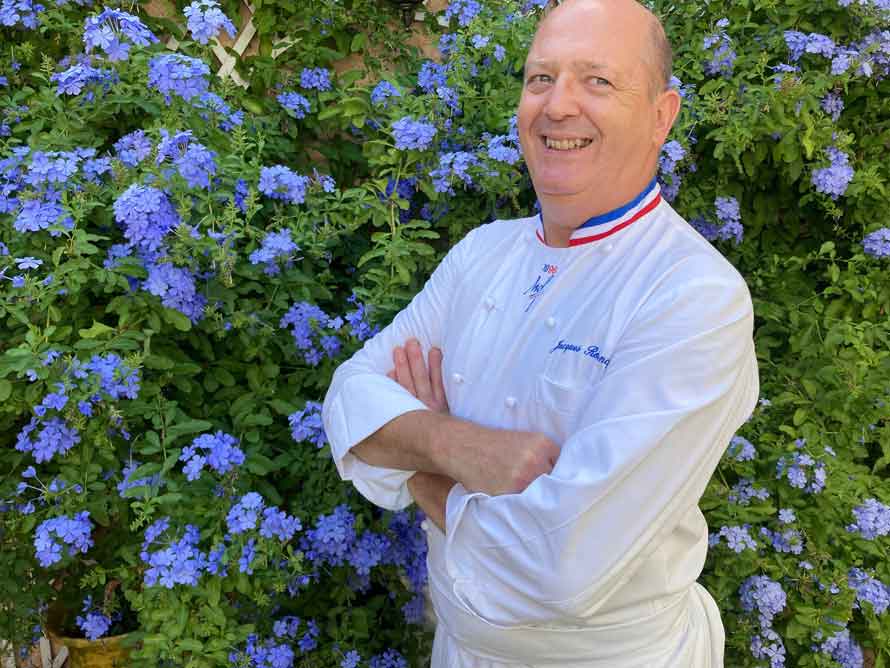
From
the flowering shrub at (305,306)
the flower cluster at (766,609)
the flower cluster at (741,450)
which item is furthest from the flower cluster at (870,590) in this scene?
the flower cluster at (741,450)

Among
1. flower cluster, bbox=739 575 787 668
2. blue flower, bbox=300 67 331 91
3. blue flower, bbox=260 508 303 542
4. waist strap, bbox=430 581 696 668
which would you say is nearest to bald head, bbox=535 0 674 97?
waist strap, bbox=430 581 696 668

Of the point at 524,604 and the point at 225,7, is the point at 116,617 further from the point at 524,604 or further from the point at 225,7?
the point at 225,7

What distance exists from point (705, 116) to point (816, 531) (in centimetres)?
132

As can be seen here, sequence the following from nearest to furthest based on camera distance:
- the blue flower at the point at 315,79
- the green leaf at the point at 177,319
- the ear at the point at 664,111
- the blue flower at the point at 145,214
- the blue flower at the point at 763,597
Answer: the ear at the point at 664,111 → the blue flower at the point at 145,214 → the green leaf at the point at 177,319 → the blue flower at the point at 763,597 → the blue flower at the point at 315,79

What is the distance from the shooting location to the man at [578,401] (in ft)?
3.51

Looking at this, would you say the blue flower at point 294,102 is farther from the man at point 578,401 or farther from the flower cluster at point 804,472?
the flower cluster at point 804,472

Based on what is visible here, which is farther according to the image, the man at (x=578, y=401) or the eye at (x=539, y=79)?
the eye at (x=539, y=79)

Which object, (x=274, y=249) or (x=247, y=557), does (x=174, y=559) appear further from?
(x=274, y=249)

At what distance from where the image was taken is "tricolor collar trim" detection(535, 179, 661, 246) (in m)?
1.33

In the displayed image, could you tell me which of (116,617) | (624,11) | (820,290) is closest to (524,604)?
(624,11)

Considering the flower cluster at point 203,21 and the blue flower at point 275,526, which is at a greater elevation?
the flower cluster at point 203,21

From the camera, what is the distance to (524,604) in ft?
3.60

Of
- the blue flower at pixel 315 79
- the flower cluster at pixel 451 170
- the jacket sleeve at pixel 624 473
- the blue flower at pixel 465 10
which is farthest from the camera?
the blue flower at pixel 315 79

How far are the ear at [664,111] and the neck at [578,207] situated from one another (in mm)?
77
